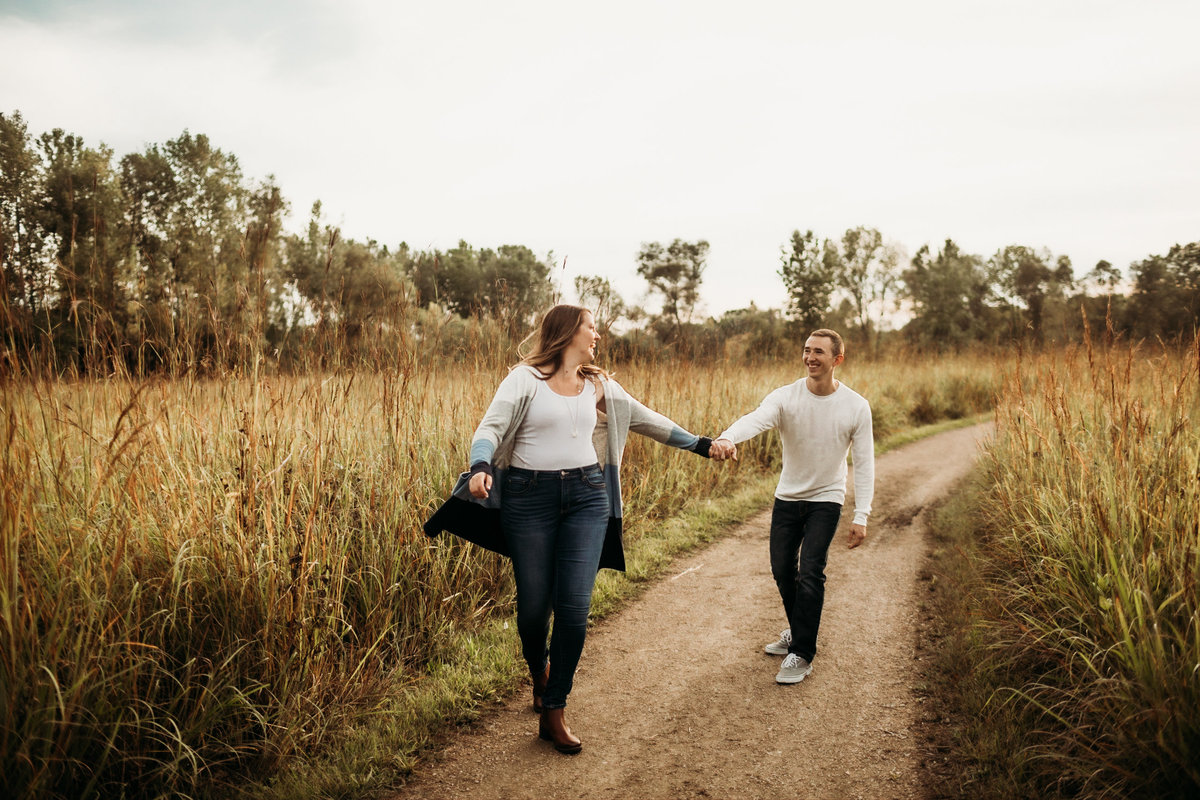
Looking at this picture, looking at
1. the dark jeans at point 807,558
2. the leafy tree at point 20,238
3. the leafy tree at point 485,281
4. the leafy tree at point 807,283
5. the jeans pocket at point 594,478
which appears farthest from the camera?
the leafy tree at point 807,283

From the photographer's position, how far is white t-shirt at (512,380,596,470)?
129 inches

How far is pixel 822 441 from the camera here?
4.02m

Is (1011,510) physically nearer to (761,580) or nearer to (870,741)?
(761,580)

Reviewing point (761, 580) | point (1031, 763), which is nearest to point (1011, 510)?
point (761, 580)

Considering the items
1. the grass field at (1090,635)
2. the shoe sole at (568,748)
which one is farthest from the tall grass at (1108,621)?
the shoe sole at (568,748)

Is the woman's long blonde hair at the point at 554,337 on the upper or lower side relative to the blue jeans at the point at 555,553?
upper

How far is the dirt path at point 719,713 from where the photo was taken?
288cm

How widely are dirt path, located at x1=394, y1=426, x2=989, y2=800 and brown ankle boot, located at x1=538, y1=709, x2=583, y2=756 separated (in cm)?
4

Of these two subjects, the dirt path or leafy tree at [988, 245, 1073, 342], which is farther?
leafy tree at [988, 245, 1073, 342]

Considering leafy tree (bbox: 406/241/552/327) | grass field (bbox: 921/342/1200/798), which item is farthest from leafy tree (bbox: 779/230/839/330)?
grass field (bbox: 921/342/1200/798)

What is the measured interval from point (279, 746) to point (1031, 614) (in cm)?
400

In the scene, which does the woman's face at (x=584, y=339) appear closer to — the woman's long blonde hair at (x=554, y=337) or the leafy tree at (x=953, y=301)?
the woman's long blonde hair at (x=554, y=337)

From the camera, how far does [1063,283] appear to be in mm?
38156

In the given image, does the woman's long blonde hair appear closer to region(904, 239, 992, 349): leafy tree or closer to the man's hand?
the man's hand
